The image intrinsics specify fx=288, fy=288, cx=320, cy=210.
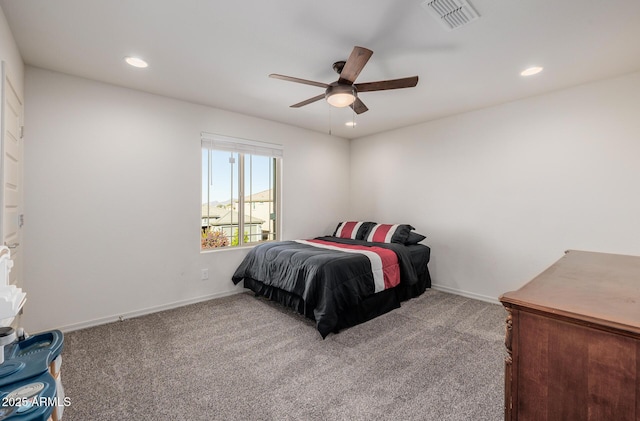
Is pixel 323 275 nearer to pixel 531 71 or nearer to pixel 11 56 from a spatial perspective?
pixel 531 71

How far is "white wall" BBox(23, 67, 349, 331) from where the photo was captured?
2615 millimetres

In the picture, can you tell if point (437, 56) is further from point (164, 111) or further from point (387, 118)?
point (164, 111)

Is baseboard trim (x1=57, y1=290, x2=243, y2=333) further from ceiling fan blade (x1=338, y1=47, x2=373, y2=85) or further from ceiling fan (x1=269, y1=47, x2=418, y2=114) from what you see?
ceiling fan blade (x1=338, y1=47, x2=373, y2=85)

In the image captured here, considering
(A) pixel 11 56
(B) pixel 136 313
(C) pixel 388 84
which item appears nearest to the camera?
(A) pixel 11 56

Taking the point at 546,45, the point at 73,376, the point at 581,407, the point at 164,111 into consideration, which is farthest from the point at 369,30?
the point at 73,376

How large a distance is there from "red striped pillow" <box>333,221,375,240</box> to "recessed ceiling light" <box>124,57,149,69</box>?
10.7 feet

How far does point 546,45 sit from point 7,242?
167 inches

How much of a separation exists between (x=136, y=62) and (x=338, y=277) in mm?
2620

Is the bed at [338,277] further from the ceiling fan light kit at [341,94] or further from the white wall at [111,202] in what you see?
the ceiling fan light kit at [341,94]

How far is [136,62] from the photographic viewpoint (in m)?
2.49

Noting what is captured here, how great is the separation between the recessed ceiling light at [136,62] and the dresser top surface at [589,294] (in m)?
3.07

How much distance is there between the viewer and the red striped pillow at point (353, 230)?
14.5ft

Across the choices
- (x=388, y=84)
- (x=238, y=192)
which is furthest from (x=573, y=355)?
(x=238, y=192)

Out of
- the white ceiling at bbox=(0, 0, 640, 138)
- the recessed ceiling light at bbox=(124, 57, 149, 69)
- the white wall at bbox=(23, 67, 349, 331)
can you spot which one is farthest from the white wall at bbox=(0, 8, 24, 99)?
the recessed ceiling light at bbox=(124, 57, 149, 69)
